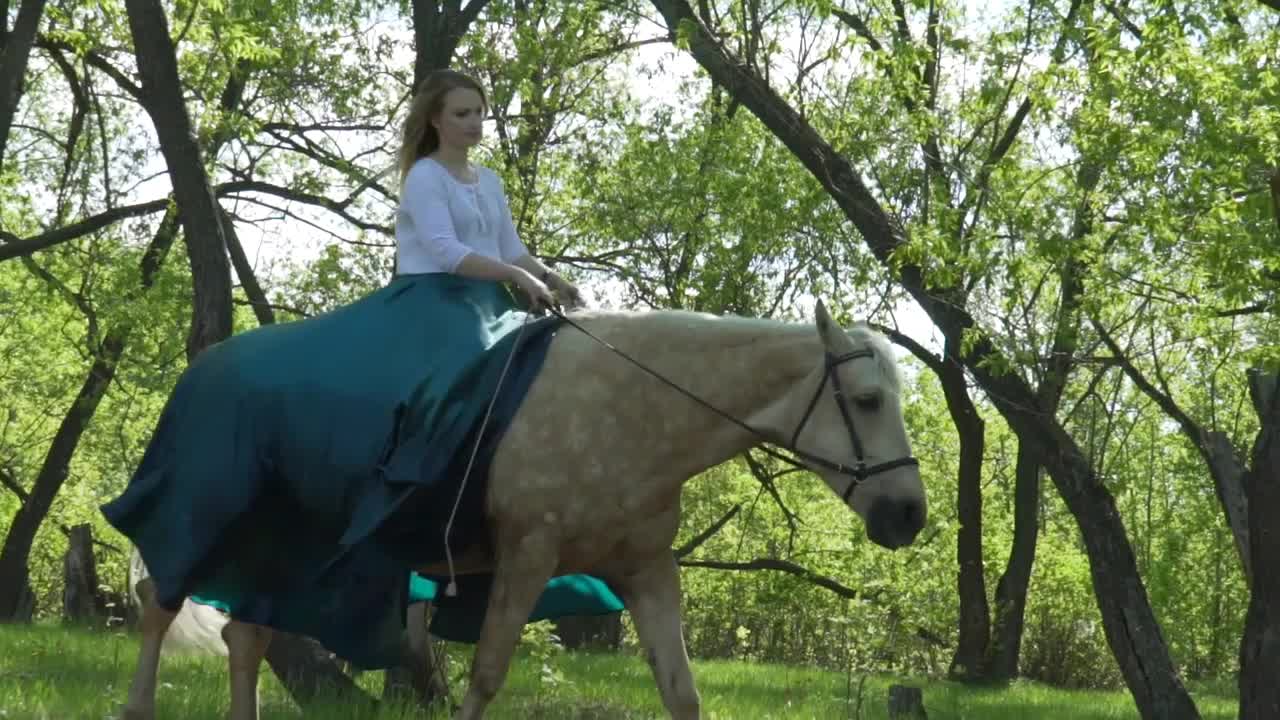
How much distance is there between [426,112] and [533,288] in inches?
42.0

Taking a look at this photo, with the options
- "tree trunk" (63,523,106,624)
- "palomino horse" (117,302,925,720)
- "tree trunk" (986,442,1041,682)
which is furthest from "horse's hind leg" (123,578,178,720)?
"tree trunk" (986,442,1041,682)

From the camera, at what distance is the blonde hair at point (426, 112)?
678 cm

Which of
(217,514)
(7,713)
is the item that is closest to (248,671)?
(217,514)

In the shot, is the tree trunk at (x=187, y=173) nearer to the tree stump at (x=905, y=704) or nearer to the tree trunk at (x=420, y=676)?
the tree trunk at (x=420, y=676)

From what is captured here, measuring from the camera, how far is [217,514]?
21.2 ft

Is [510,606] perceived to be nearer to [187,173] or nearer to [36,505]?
[187,173]

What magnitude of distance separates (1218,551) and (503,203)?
126ft

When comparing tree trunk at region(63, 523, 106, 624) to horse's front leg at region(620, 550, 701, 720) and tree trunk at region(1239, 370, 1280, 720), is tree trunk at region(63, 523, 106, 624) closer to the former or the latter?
tree trunk at region(1239, 370, 1280, 720)

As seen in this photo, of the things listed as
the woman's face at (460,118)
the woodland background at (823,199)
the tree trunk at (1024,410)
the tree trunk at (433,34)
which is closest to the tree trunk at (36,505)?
the woodland background at (823,199)

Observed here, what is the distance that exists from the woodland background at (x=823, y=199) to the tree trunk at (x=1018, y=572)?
0.06 meters

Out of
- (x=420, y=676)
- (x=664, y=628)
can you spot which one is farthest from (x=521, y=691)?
(x=664, y=628)

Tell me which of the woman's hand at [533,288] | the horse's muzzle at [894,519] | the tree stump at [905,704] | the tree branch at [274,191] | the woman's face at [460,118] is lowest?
the tree stump at [905,704]

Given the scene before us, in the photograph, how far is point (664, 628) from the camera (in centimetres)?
630

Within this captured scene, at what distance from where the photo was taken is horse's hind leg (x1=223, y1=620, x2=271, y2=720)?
697 centimetres
